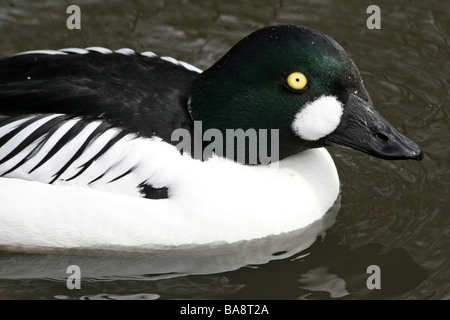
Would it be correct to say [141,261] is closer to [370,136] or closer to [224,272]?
[224,272]

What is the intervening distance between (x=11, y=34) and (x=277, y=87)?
341 cm

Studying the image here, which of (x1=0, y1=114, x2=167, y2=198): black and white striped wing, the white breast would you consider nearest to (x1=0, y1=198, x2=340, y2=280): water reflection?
the white breast

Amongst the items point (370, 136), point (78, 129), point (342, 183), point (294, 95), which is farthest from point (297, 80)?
point (78, 129)

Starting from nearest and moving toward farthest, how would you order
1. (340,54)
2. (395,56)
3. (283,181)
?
(340,54) < (283,181) < (395,56)

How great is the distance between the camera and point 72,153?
19.9 feet

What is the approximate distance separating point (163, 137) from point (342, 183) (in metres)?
1.78

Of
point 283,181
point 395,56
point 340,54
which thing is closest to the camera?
point 340,54

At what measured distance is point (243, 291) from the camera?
6156 mm

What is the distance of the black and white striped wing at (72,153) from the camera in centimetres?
600

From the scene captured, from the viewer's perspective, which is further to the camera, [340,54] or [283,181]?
[283,181]

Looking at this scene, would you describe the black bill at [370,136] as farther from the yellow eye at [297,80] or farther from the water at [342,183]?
the water at [342,183]

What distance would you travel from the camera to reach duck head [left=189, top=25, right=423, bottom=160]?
6.01 m
